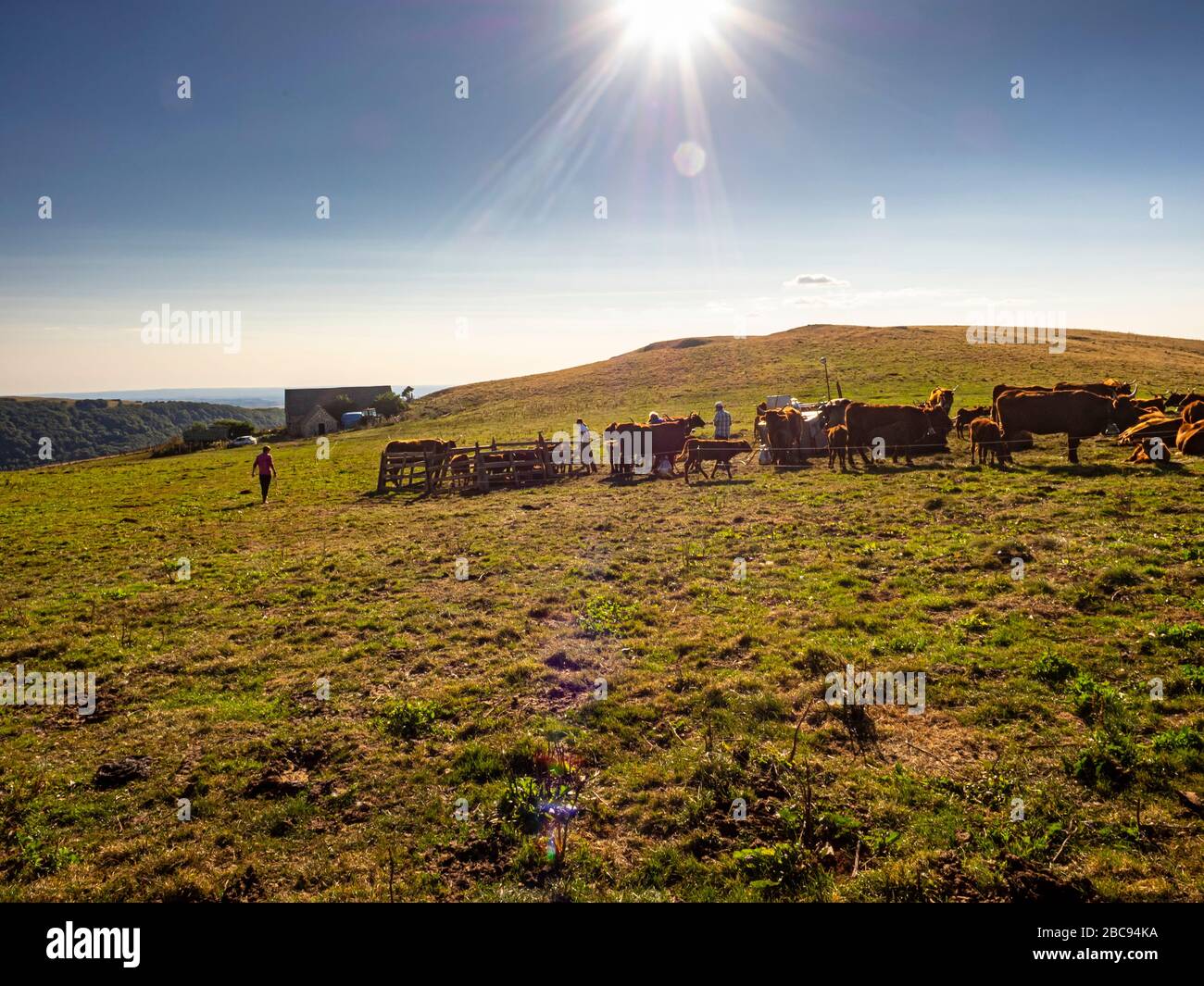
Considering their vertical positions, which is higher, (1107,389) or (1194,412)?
(1107,389)

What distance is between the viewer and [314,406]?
83000 millimetres

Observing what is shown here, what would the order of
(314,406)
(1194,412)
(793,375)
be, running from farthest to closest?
(314,406) → (793,375) → (1194,412)

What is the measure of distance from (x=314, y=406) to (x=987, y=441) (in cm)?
8088

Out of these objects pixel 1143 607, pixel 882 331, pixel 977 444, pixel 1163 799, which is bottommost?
pixel 1163 799

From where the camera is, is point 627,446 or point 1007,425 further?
point 627,446

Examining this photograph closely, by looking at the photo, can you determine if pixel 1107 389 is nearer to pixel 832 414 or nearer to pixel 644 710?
pixel 832 414

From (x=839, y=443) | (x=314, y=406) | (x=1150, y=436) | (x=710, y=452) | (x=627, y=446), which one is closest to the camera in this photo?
(x=1150, y=436)

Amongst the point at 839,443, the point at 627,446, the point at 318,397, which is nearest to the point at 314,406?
the point at 318,397

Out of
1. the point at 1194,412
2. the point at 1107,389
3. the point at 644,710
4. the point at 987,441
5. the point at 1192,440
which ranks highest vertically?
the point at 1107,389

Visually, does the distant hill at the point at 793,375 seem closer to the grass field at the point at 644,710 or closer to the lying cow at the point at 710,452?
the lying cow at the point at 710,452

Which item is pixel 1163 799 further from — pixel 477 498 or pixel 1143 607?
pixel 477 498
